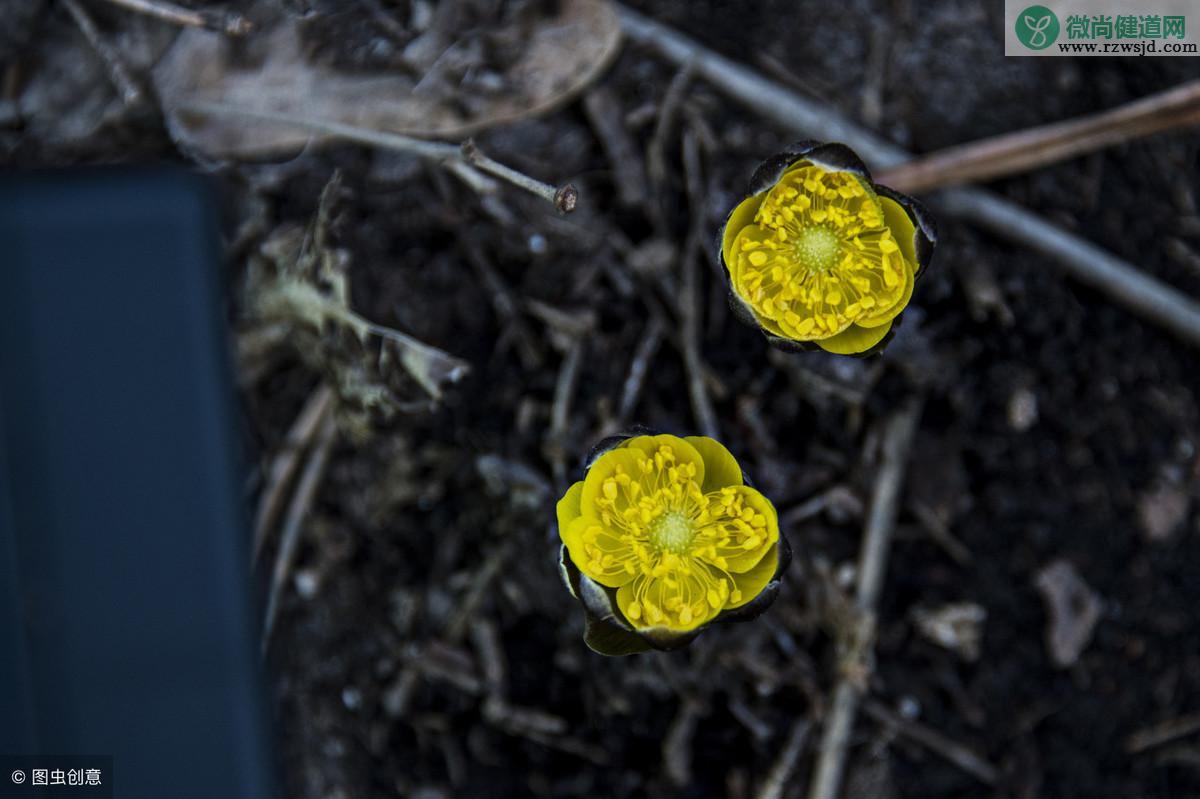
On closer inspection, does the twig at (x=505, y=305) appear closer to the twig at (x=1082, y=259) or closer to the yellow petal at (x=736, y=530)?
the yellow petal at (x=736, y=530)

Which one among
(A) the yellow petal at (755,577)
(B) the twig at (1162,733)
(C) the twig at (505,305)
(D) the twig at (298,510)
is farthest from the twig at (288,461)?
(B) the twig at (1162,733)

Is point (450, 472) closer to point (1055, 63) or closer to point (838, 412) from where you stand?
point (838, 412)

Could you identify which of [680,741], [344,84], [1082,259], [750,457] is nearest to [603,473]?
Result: [750,457]

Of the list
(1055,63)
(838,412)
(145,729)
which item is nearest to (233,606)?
(145,729)

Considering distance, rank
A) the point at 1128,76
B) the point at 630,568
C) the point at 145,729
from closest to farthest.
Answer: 1. the point at 630,568
2. the point at 145,729
3. the point at 1128,76

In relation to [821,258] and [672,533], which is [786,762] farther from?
[821,258]

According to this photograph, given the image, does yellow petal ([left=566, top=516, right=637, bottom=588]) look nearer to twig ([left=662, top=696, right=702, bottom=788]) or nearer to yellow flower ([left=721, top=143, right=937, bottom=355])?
yellow flower ([left=721, top=143, right=937, bottom=355])
